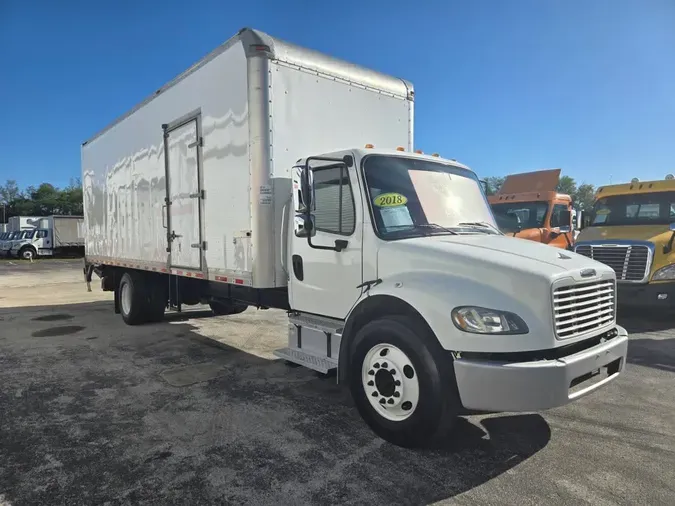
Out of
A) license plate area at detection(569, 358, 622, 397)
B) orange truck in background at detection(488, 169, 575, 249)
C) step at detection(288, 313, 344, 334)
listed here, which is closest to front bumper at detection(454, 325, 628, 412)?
license plate area at detection(569, 358, 622, 397)

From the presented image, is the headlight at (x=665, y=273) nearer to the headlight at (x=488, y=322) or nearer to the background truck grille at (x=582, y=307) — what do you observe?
the background truck grille at (x=582, y=307)

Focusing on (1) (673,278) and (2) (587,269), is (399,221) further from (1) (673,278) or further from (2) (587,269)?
(1) (673,278)

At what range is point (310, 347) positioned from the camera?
4.70 m

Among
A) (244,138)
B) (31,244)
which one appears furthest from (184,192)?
(31,244)

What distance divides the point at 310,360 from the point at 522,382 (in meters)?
2.08

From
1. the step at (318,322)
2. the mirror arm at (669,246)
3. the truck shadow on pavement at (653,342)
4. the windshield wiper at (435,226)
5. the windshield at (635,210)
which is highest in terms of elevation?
the windshield at (635,210)

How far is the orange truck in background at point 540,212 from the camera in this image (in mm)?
10641

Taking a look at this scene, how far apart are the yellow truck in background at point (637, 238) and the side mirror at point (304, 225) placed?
6.55m

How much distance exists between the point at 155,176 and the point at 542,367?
6.29 m

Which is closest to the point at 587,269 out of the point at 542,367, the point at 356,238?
the point at 542,367

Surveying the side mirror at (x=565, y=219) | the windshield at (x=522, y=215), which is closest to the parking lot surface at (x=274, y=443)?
the windshield at (x=522, y=215)

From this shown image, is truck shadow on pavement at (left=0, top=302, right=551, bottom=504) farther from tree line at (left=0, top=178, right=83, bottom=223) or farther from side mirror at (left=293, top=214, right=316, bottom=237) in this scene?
tree line at (left=0, top=178, right=83, bottom=223)

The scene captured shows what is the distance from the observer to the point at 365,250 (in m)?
4.08

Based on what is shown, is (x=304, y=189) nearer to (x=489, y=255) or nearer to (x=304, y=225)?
(x=304, y=225)
